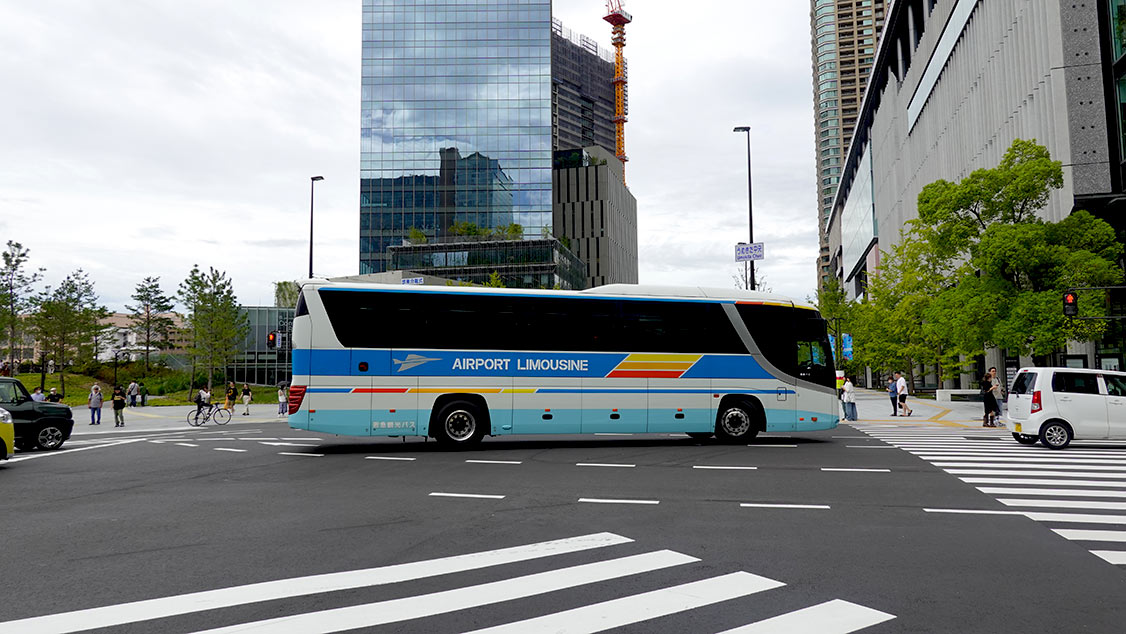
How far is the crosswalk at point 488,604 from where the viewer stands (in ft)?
16.4

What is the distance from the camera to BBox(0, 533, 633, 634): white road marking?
5.08 m

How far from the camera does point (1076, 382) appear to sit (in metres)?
16.0

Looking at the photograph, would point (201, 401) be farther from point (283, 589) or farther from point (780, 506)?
point (283, 589)

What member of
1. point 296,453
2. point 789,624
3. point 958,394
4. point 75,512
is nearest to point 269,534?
point 75,512

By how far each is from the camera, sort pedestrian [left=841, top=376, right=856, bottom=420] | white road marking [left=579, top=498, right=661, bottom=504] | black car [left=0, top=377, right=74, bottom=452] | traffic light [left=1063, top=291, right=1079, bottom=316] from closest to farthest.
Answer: white road marking [left=579, top=498, right=661, bottom=504] → black car [left=0, top=377, right=74, bottom=452] → traffic light [left=1063, top=291, right=1079, bottom=316] → pedestrian [left=841, top=376, right=856, bottom=420]

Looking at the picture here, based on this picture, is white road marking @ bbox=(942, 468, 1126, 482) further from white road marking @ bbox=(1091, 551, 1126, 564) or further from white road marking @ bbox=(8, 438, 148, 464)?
white road marking @ bbox=(8, 438, 148, 464)

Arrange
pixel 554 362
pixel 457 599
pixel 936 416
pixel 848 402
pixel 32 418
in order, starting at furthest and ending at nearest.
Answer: pixel 936 416 < pixel 848 402 < pixel 32 418 < pixel 554 362 < pixel 457 599

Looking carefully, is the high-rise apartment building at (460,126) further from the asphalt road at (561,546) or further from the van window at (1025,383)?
the asphalt road at (561,546)

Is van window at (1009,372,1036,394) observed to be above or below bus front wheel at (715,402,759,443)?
above

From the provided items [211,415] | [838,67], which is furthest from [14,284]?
[838,67]

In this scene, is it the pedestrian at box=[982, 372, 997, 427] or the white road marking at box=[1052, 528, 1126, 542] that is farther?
the pedestrian at box=[982, 372, 997, 427]

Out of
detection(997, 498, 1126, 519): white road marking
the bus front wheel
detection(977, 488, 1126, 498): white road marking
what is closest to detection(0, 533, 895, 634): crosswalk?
detection(997, 498, 1126, 519): white road marking

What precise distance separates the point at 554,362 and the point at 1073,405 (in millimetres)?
10827

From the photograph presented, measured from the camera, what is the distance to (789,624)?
503cm
